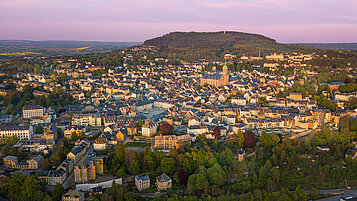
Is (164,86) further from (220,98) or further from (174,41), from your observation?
(174,41)

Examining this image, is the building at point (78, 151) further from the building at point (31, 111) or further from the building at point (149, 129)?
the building at point (31, 111)

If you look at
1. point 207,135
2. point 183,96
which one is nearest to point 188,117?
point 207,135

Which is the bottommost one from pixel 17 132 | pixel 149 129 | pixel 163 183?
pixel 163 183

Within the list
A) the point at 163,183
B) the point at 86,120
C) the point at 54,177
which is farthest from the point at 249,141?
the point at 86,120

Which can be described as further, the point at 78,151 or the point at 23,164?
the point at 78,151

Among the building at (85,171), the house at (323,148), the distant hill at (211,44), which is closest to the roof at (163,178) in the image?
the building at (85,171)

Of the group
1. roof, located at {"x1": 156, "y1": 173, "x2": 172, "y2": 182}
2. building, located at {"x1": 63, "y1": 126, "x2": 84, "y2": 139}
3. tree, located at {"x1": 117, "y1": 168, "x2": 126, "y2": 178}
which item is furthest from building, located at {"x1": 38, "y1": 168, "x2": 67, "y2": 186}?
building, located at {"x1": 63, "y1": 126, "x2": 84, "y2": 139}

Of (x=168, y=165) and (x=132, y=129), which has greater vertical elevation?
(x=132, y=129)

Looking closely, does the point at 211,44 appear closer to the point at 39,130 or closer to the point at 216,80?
the point at 216,80
